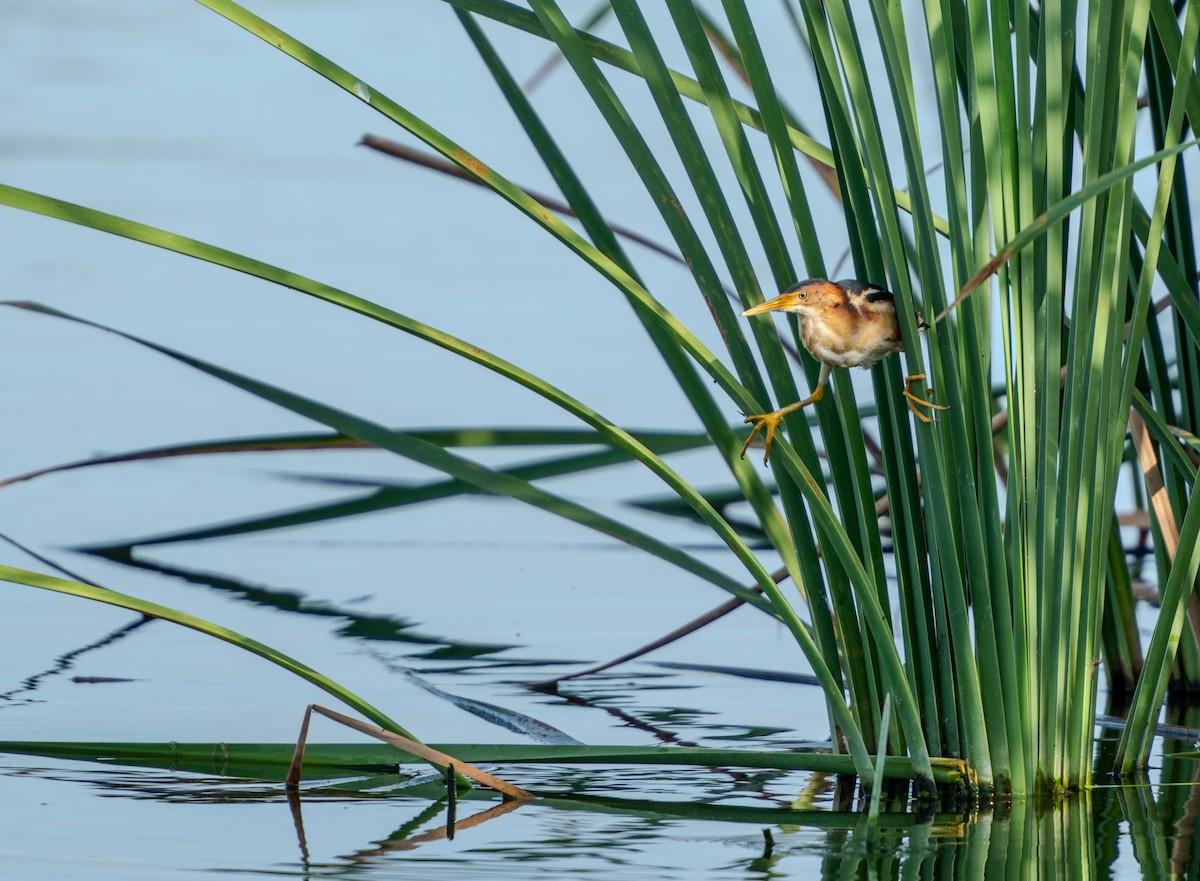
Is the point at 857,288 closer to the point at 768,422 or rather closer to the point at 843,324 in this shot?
the point at 843,324

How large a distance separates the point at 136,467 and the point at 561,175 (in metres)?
2.58

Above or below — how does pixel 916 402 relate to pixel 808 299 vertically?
below

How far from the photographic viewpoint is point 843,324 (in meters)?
1.83

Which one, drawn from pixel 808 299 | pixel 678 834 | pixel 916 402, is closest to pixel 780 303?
pixel 808 299

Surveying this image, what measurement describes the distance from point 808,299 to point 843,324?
5 centimetres

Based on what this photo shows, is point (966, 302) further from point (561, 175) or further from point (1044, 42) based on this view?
point (561, 175)

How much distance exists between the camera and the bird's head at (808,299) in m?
1.83

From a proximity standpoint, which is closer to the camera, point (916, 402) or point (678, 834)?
point (916, 402)

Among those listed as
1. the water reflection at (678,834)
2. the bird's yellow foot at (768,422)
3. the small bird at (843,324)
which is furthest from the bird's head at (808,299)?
the water reflection at (678,834)

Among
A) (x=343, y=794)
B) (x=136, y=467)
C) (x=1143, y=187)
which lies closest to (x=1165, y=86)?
(x=343, y=794)

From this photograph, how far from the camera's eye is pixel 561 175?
6.63ft

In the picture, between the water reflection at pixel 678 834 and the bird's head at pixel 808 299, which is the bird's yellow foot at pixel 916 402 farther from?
the water reflection at pixel 678 834

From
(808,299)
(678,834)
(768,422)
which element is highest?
(808,299)

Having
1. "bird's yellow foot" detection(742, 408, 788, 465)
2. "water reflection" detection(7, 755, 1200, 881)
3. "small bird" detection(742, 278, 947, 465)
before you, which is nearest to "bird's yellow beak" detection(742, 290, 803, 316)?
"small bird" detection(742, 278, 947, 465)
